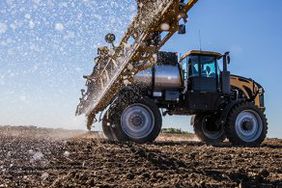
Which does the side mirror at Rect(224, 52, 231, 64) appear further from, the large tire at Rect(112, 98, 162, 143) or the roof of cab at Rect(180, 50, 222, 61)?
the large tire at Rect(112, 98, 162, 143)

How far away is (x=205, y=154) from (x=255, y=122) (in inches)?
224

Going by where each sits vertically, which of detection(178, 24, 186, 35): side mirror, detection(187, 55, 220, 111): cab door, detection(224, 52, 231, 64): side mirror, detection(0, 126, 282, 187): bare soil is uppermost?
detection(224, 52, 231, 64): side mirror

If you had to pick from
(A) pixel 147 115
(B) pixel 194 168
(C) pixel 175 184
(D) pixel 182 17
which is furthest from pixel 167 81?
(C) pixel 175 184

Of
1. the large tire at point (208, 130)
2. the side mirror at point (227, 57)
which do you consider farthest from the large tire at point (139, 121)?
the large tire at point (208, 130)

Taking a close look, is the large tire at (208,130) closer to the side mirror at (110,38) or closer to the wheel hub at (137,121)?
the wheel hub at (137,121)

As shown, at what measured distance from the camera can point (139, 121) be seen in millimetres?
14555

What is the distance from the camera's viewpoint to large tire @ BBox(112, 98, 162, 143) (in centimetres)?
1443

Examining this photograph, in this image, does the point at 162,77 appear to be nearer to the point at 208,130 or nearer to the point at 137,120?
the point at 137,120

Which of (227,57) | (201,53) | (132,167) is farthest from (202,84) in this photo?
(132,167)

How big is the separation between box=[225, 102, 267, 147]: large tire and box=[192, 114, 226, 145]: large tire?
1816 mm

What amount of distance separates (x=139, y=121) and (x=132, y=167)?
6.38 metres

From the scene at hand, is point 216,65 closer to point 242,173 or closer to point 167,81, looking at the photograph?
point 167,81

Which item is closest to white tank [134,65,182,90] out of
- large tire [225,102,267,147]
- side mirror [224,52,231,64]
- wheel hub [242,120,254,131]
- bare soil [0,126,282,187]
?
side mirror [224,52,231,64]

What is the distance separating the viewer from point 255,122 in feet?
51.5
